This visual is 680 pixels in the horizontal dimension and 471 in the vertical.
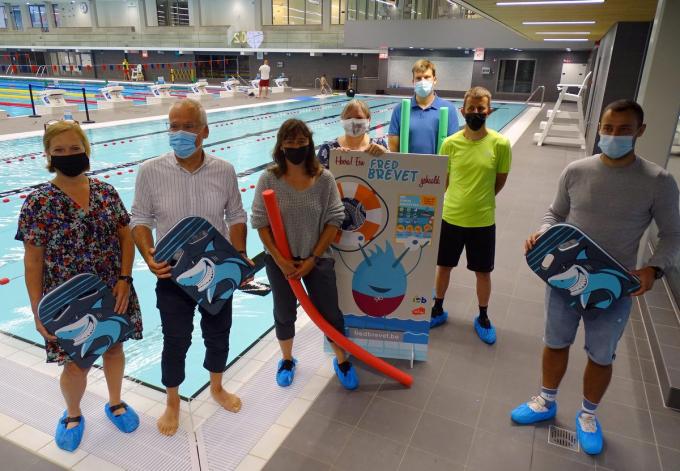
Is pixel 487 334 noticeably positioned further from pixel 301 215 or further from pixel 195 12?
pixel 195 12

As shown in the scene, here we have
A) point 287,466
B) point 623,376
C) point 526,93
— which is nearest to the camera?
point 287,466

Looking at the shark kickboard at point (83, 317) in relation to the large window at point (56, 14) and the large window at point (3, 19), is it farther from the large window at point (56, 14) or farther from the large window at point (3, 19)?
the large window at point (3, 19)

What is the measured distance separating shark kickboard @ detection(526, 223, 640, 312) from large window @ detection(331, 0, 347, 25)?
27.5 metres

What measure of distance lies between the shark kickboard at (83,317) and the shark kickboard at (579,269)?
1816mm

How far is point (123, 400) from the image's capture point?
2473mm

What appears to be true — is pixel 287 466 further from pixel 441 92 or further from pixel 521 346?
pixel 441 92

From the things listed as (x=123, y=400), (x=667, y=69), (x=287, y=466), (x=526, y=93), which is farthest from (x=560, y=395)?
(x=526, y=93)

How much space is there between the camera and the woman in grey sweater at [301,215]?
2160 mm

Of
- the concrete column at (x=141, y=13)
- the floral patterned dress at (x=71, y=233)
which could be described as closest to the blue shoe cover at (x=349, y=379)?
the floral patterned dress at (x=71, y=233)

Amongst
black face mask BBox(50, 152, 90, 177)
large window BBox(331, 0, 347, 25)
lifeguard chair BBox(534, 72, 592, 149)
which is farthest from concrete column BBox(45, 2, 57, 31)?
black face mask BBox(50, 152, 90, 177)

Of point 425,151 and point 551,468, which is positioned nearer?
point 551,468

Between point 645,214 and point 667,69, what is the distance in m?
2.64

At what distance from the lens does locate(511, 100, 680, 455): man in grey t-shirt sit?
1842 millimetres

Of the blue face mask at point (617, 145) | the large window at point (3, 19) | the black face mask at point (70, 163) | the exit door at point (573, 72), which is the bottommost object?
the black face mask at point (70, 163)
